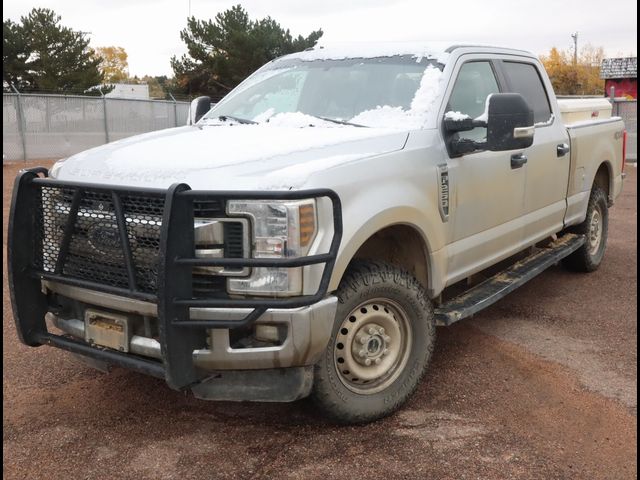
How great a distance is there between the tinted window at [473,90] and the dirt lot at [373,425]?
1.56m

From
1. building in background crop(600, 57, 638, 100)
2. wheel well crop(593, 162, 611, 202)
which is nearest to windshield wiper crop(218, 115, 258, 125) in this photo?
wheel well crop(593, 162, 611, 202)

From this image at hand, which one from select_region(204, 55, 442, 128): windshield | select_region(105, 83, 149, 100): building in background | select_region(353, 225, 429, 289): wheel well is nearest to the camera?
select_region(353, 225, 429, 289): wheel well

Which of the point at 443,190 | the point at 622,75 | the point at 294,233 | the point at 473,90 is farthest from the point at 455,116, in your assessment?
the point at 622,75

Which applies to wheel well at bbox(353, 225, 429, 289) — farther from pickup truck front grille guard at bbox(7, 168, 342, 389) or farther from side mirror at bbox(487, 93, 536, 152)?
pickup truck front grille guard at bbox(7, 168, 342, 389)

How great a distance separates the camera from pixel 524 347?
15.7 feet

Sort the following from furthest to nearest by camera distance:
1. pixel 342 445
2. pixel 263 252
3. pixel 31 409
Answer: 1. pixel 31 409
2. pixel 342 445
3. pixel 263 252

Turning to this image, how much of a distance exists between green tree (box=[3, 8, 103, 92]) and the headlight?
35.8 m

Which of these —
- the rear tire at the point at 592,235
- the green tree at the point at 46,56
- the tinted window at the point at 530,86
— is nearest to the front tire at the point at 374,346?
the tinted window at the point at 530,86

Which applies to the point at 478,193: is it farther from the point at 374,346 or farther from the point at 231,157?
the point at 231,157

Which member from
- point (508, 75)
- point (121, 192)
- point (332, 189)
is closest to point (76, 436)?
point (121, 192)

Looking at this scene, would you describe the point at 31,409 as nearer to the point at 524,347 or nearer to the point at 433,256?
the point at 433,256

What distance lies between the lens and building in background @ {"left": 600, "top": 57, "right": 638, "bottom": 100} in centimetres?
3466

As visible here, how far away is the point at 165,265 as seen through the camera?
9.37 ft

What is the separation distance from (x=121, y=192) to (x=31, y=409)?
1567 mm
